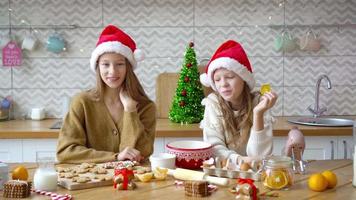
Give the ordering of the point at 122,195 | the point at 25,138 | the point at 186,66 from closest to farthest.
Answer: the point at 122,195
the point at 25,138
the point at 186,66

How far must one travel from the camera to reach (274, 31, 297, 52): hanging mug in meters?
3.78

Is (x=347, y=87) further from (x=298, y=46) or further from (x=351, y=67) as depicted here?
(x=298, y=46)

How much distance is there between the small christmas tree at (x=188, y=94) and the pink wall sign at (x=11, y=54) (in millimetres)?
1176

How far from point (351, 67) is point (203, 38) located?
110 cm

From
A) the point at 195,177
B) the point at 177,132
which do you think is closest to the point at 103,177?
the point at 195,177

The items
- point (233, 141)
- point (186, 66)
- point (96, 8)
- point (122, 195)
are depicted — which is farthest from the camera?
point (96, 8)

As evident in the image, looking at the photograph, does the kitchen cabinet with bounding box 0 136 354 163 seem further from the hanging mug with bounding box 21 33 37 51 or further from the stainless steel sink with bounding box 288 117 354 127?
the hanging mug with bounding box 21 33 37 51

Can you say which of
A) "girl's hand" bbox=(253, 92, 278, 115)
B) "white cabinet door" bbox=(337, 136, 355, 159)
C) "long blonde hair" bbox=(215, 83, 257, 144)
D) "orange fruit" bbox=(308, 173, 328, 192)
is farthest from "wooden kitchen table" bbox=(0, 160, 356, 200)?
"white cabinet door" bbox=(337, 136, 355, 159)

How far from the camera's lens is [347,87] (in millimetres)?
3873

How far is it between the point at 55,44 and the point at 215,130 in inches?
71.2

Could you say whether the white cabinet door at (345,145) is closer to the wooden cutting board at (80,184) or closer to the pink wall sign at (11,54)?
the wooden cutting board at (80,184)

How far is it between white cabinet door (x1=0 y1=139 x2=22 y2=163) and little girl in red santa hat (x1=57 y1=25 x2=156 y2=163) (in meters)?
1.10

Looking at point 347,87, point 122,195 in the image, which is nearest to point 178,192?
point 122,195

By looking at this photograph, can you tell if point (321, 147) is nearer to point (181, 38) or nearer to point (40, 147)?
point (181, 38)
